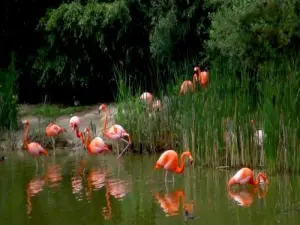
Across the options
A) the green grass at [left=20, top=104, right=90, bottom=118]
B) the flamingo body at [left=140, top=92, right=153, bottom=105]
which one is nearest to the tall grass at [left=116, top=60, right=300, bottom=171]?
the flamingo body at [left=140, top=92, right=153, bottom=105]

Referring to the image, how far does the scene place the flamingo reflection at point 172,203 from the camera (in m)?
7.25

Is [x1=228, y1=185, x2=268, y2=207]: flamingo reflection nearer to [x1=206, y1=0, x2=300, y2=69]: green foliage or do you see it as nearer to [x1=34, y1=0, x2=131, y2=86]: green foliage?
[x1=206, y1=0, x2=300, y2=69]: green foliage

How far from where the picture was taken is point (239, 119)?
904cm

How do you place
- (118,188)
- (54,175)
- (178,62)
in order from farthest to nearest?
1. (178,62)
2. (54,175)
3. (118,188)

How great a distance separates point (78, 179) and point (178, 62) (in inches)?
181

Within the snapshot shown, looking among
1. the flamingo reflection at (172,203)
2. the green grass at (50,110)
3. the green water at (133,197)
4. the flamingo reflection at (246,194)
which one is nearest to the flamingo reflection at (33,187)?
the green water at (133,197)

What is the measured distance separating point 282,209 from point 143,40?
25.6ft

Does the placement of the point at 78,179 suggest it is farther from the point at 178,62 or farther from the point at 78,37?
the point at 78,37

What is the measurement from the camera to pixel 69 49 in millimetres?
14719

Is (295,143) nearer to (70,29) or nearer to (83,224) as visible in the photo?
(83,224)

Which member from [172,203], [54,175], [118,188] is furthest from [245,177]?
[54,175]

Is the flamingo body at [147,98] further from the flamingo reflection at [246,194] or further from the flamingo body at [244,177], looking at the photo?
the flamingo body at [244,177]

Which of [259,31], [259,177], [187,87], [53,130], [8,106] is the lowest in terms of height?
[259,177]

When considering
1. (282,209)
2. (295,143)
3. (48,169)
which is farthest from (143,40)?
(282,209)
